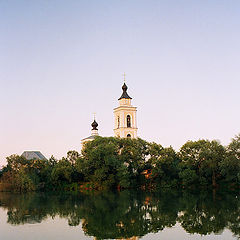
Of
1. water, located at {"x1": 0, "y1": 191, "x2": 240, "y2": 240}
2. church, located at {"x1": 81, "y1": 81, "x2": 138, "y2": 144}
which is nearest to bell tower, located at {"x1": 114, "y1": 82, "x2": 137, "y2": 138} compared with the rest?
church, located at {"x1": 81, "y1": 81, "x2": 138, "y2": 144}

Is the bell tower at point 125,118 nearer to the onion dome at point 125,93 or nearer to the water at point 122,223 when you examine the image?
the onion dome at point 125,93

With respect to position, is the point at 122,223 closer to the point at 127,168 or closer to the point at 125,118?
the point at 127,168

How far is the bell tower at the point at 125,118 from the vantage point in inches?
2734

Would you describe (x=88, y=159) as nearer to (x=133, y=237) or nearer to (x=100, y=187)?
(x=100, y=187)

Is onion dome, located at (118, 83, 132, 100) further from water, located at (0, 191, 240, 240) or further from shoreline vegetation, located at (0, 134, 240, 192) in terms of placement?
water, located at (0, 191, 240, 240)

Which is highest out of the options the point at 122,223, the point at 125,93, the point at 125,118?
the point at 125,93

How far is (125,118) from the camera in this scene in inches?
2761

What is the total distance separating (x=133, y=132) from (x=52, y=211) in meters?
44.7

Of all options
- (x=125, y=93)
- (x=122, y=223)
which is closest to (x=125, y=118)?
(x=125, y=93)

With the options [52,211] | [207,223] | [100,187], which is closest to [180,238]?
[207,223]

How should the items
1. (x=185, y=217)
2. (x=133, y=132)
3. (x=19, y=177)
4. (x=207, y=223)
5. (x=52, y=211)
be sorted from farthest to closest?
1. (x=133, y=132)
2. (x=19, y=177)
3. (x=52, y=211)
4. (x=185, y=217)
5. (x=207, y=223)

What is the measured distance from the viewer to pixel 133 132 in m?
69.6

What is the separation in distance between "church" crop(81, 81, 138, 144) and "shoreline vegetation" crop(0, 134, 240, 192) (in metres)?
13.5

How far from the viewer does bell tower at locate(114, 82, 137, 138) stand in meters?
69.4
